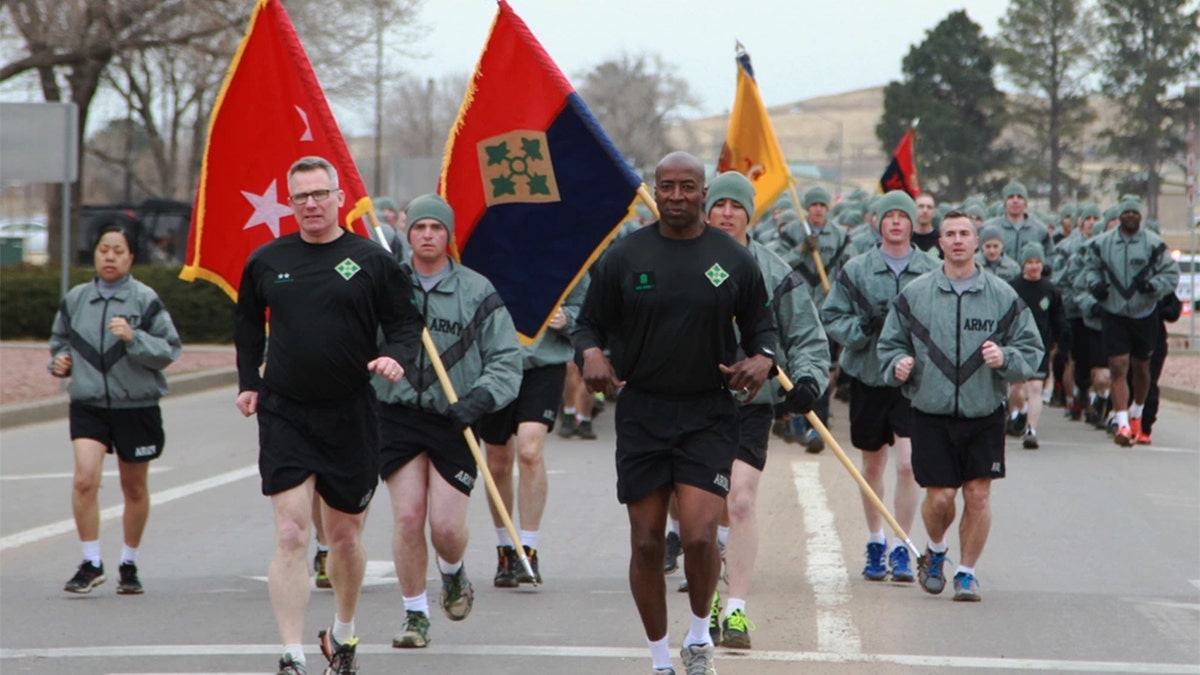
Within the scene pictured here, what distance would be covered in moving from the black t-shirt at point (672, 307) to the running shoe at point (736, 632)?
1.34 m

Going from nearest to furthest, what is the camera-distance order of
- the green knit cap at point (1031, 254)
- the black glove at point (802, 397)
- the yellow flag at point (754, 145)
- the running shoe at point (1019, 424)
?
the black glove at point (802, 397), the yellow flag at point (754, 145), the green knit cap at point (1031, 254), the running shoe at point (1019, 424)

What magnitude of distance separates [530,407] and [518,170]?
4.52 ft

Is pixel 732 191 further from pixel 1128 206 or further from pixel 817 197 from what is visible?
pixel 1128 206

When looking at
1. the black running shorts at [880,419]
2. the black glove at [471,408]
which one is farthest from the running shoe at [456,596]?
the black running shorts at [880,419]

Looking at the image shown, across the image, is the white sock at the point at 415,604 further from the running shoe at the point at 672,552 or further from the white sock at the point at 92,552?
the white sock at the point at 92,552

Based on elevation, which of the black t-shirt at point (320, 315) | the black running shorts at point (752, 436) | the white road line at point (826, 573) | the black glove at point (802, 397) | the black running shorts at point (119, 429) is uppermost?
the black t-shirt at point (320, 315)

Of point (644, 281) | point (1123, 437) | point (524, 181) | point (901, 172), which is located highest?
point (901, 172)

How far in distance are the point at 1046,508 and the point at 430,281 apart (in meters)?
5.80

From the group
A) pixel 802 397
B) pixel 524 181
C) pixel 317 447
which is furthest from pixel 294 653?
pixel 524 181

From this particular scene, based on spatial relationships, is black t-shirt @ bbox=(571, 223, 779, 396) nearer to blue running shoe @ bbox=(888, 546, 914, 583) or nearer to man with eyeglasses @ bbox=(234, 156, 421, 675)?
man with eyeglasses @ bbox=(234, 156, 421, 675)

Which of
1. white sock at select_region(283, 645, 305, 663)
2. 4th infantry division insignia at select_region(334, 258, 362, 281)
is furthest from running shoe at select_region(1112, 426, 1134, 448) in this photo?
white sock at select_region(283, 645, 305, 663)

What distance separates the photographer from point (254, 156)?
9070mm

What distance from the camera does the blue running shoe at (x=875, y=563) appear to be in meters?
9.55

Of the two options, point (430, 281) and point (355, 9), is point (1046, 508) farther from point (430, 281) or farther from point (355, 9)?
point (355, 9)
